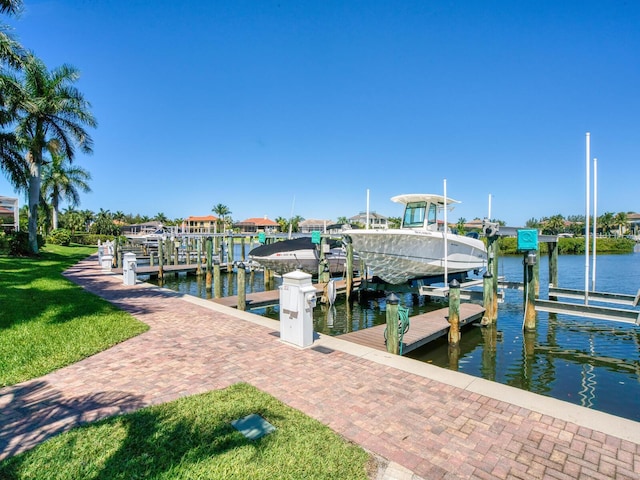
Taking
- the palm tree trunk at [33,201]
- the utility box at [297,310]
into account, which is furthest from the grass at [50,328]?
the palm tree trunk at [33,201]

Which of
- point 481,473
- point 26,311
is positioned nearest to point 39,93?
point 26,311

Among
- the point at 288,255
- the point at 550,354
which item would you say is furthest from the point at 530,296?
the point at 288,255

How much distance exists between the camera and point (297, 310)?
746cm

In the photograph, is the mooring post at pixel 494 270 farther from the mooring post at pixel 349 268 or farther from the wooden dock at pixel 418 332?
the mooring post at pixel 349 268

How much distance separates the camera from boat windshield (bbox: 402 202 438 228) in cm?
1602

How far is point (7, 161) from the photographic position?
21.0m

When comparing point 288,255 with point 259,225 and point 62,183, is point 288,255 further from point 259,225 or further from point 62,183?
point 259,225

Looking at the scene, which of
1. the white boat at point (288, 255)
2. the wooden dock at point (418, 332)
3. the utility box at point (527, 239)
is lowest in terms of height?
the wooden dock at point (418, 332)

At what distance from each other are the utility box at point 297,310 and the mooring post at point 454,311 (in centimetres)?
438

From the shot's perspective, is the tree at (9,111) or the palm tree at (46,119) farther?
the palm tree at (46,119)

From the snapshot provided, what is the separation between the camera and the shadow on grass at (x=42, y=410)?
12.9ft

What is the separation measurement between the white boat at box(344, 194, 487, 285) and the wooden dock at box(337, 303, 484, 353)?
3130 millimetres

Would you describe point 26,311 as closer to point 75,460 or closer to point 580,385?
point 75,460

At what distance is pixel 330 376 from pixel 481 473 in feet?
8.96
